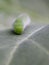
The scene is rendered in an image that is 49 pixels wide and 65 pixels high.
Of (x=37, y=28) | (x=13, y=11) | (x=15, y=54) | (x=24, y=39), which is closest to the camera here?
(x=15, y=54)

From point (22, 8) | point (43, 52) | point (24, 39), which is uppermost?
point (22, 8)

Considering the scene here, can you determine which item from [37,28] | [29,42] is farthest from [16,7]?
[29,42]

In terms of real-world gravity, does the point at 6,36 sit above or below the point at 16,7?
below

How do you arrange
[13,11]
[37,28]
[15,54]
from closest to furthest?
1. [15,54]
2. [37,28]
3. [13,11]

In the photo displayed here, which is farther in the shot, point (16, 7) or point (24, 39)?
point (16, 7)

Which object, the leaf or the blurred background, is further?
the blurred background

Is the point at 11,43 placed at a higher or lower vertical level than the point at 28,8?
lower

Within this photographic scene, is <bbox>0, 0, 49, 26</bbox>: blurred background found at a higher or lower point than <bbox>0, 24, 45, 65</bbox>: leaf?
higher

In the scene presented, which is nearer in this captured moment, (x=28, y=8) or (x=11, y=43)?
(x=11, y=43)

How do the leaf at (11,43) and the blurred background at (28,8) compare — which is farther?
the blurred background at (28,8)

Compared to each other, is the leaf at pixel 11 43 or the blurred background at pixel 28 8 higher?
the blurred background at pixel 28 8

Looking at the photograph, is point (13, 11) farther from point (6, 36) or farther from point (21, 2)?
point (6, 36)
